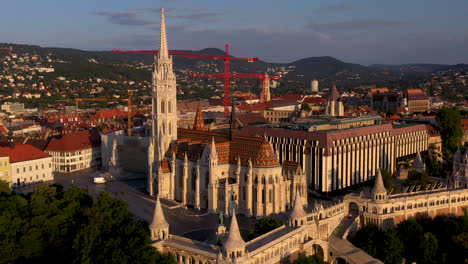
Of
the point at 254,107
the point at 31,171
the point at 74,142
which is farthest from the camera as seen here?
the point at 254,107

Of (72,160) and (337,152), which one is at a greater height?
(337,152)

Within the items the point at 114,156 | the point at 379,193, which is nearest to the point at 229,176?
the point at 379,193

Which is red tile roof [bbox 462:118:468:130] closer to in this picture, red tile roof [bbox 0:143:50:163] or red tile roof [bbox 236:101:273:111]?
red tile roof [bbox 236:101:273:111]

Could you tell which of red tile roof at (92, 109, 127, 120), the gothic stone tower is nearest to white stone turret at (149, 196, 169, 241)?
the gothic stone tower

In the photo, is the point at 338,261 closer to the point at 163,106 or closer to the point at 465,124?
the point at 163,106

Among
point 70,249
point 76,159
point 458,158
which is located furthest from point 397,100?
point 70,249
